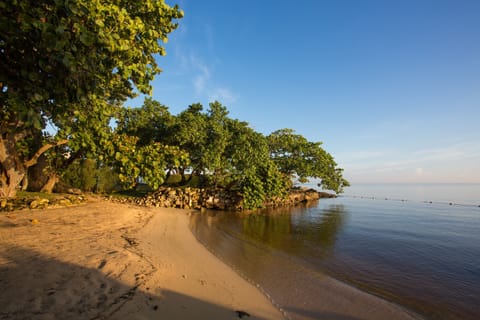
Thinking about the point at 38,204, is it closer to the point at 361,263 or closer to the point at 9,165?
the point at 9,165

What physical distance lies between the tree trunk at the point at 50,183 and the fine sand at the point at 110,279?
1193 cm

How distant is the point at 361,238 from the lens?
511 inches

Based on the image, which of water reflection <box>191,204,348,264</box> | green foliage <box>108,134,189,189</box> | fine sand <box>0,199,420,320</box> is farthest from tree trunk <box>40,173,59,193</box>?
green foliage <box>108,134,189,189</box>

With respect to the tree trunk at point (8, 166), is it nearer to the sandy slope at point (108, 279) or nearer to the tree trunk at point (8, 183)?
the tree trunk at point (8, 183)

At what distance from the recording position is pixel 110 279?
4895 millimetres

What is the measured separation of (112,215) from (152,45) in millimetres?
10721

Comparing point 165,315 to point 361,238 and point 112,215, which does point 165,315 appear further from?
point 361,238

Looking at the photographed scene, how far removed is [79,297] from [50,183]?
2090 cm

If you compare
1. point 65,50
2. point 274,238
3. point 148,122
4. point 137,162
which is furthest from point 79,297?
point 148,122

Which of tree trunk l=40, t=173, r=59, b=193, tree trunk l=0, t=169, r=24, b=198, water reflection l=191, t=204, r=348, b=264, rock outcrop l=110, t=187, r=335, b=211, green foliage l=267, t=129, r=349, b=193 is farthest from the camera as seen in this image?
green foliage l=267, t=129, r=349, b=193

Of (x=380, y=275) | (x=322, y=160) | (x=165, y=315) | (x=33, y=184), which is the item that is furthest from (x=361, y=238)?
(x=33, y=184)

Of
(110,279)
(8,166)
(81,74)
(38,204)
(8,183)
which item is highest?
(81,74)

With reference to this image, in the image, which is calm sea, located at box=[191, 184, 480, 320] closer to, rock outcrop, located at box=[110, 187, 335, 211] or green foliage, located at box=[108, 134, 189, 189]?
green foliage, located at box=[108, 134, 189, 189]

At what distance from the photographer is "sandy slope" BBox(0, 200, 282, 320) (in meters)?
3.79
